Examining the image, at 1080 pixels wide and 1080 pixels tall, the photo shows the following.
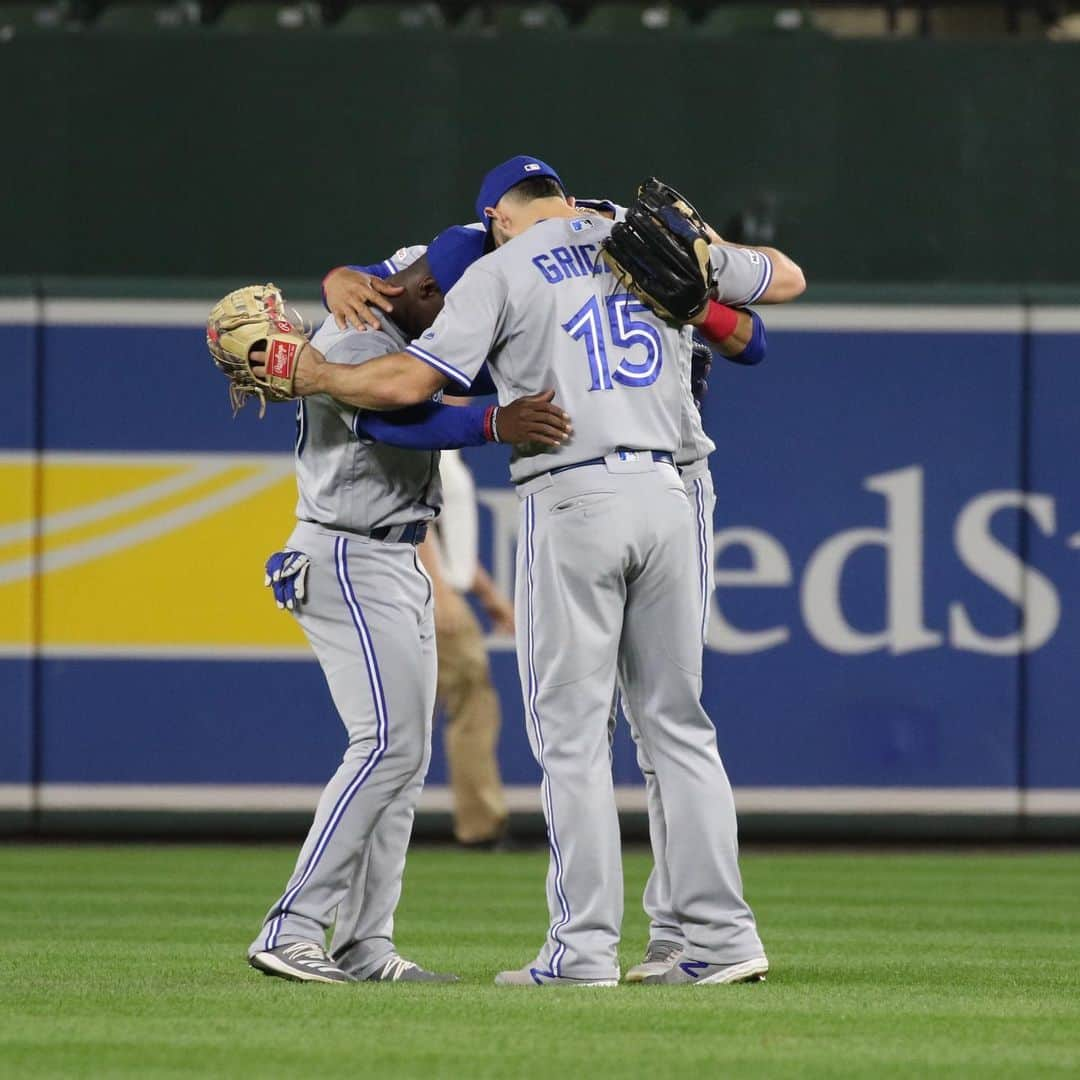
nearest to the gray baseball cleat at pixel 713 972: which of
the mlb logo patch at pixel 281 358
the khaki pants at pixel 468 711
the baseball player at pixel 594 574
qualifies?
the baseball player at pixel 594 574

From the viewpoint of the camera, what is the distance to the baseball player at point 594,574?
4.93 meters

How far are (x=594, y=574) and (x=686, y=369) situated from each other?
61 centimetres

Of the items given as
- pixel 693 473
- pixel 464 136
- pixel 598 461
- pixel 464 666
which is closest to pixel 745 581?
pixel 464 666

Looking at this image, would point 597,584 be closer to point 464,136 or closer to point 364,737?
point 364,737

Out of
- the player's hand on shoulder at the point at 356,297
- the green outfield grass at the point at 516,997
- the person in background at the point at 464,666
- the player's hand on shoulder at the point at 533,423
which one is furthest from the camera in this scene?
the person in background at the point at 464,666

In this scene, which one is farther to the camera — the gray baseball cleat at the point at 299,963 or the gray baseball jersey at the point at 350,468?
the gray baseball jersey at the point at 350,468

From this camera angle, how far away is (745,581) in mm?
9820

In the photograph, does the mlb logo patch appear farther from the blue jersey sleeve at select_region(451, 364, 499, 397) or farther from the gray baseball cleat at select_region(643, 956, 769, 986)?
the gray baseball cleat at select_region(643, 956, 769, 986)

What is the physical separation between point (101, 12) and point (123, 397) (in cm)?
241

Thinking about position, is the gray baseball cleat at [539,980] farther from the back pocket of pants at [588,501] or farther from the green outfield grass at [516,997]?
the back pocket of pants at [588,501]

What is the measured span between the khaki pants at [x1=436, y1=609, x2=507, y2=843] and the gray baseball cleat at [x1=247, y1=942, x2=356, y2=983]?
4.06m

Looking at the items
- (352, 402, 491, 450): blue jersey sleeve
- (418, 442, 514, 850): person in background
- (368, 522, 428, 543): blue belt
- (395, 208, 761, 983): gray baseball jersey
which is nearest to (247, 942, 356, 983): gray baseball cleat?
(395, 208, 761, 983): gray baseball jersey

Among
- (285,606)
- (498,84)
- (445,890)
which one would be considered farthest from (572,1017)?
(498,84)

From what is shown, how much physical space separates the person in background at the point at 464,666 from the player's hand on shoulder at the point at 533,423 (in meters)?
3.94
